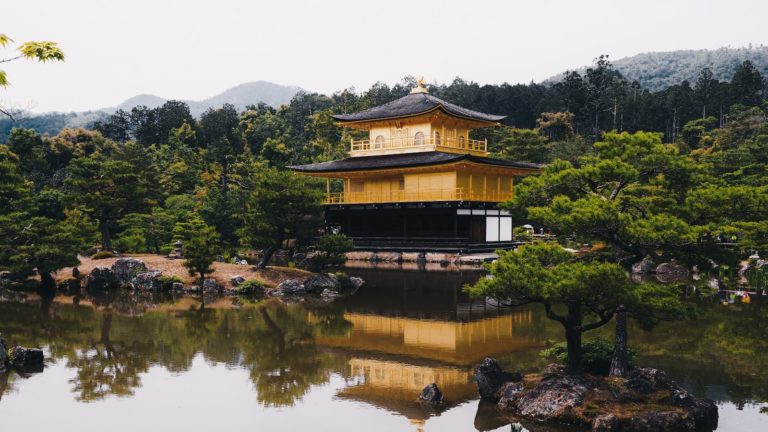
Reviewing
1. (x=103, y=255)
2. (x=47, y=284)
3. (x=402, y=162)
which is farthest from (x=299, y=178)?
(x=402, y=162)

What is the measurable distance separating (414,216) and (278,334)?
Answer: 1021 inches

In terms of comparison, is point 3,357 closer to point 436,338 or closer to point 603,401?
point 436,338

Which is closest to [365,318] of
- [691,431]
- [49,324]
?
[49,324]

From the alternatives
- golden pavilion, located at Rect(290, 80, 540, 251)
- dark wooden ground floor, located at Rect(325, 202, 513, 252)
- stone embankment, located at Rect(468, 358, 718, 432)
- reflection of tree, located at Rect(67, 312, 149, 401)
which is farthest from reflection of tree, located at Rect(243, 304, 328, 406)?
golden pavilion, located at Rect(290, 80, 540, 251)

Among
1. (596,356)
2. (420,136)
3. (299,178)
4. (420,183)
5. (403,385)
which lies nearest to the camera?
(596,356)

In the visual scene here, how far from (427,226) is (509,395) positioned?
31.2 meters

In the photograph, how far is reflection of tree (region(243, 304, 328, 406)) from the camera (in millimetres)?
12272

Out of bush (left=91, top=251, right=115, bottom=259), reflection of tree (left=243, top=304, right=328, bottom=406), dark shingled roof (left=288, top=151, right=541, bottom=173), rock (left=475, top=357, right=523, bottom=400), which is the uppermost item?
dark shingled roof (left=288, top=151, right=541, bottom=173)

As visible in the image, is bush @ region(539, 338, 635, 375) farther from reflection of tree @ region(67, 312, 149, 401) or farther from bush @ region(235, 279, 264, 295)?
bush @ region(235, 279, 264, 295)

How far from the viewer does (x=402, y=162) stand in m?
41.8

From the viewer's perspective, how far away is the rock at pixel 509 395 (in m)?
10.9

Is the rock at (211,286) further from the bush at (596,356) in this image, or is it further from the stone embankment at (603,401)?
the bush at (596,356)

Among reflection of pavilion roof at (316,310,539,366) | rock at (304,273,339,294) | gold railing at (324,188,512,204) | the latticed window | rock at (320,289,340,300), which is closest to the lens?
reflection of pavilion roof at (316,310,539,366)

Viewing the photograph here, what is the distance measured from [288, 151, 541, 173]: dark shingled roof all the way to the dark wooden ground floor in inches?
104
